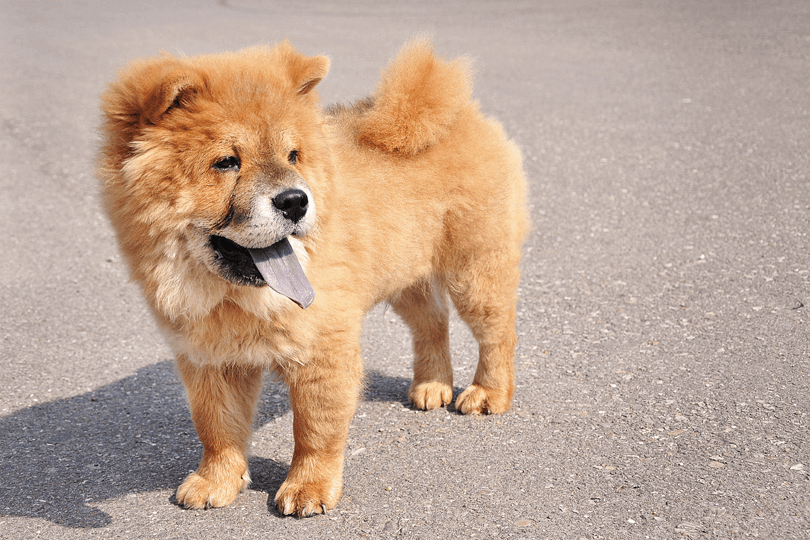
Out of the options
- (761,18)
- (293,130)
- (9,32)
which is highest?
(293,130)

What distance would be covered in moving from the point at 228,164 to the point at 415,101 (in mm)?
1246

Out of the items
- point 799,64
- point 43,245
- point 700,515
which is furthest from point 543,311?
point 799,64

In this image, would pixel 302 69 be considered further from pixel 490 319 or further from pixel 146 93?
pixel 490 319

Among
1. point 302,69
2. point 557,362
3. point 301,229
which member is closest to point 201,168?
point 301,229

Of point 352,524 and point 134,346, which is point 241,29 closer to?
point 134,346

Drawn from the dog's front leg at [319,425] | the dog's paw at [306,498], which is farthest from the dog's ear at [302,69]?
the dog's paw at [306,498]

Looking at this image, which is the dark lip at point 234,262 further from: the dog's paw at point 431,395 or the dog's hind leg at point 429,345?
the dog's paw at point 431,395

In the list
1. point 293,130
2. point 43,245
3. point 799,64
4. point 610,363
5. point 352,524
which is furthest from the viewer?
point 799,64

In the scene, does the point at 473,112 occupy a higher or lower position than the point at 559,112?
Result: higher

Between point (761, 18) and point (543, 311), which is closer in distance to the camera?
point (543, 311)

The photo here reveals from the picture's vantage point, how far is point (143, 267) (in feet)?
9.39

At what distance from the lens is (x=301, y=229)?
8.96 feet

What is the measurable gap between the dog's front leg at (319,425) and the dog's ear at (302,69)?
1.06 m

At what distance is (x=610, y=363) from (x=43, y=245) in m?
4.66
